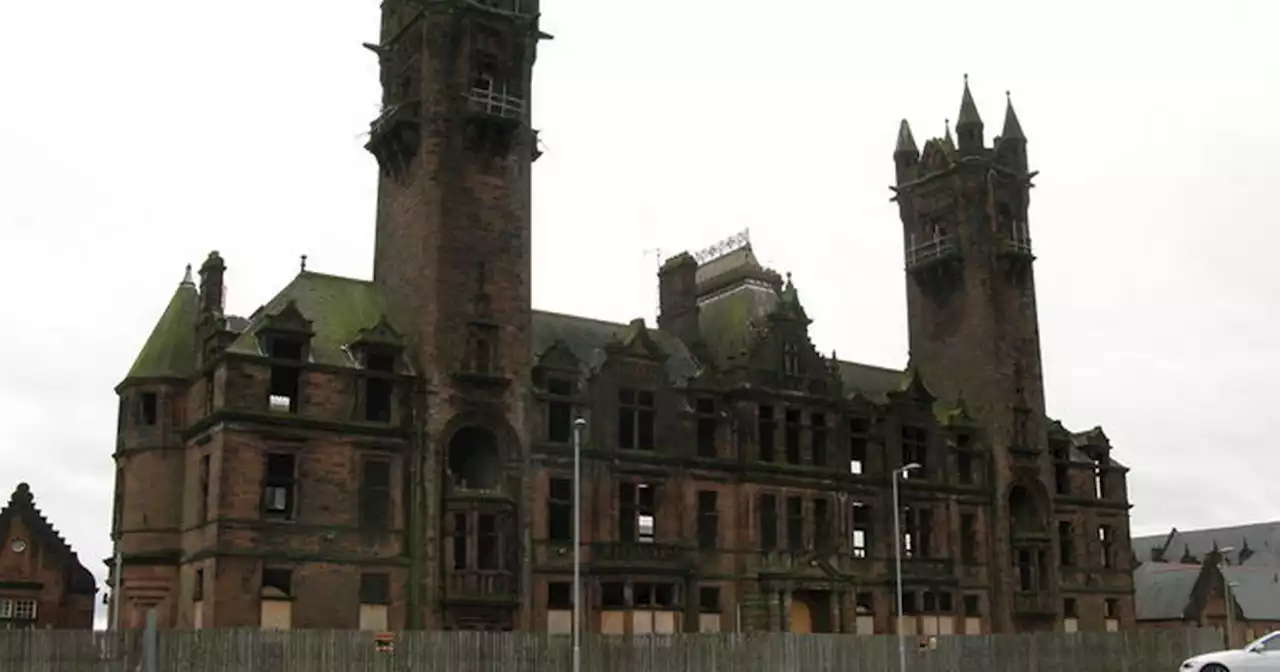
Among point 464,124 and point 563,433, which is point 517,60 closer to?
point 464,124

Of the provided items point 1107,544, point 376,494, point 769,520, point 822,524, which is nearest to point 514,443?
point 376,494

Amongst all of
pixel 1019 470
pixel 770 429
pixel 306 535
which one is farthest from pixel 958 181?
pixel 306 535

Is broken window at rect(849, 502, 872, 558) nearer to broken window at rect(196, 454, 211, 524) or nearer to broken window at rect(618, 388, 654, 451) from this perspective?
broken window at rect(618, 388, 654, 451)

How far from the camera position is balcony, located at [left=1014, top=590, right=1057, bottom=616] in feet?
238

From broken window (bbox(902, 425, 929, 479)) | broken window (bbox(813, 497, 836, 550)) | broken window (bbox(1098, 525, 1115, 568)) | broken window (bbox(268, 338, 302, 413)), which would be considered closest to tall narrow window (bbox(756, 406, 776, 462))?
broken window (bbox(813, 497, 836, 550))

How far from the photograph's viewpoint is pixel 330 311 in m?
56.2

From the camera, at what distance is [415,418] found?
53.8m

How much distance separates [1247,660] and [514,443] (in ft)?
99.1

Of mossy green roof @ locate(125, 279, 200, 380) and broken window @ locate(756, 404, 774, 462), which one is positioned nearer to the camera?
mossy green roof @ locate(125, 279, 200, 380)

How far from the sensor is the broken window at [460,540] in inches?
2095

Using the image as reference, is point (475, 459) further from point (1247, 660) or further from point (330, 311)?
point (1247, 660)

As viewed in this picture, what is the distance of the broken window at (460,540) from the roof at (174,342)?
1325 centimetres

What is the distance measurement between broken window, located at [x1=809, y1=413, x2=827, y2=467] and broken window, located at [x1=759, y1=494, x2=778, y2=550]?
382cm

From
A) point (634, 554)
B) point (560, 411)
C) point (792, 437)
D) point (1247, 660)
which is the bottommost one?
point (1247, 660)
